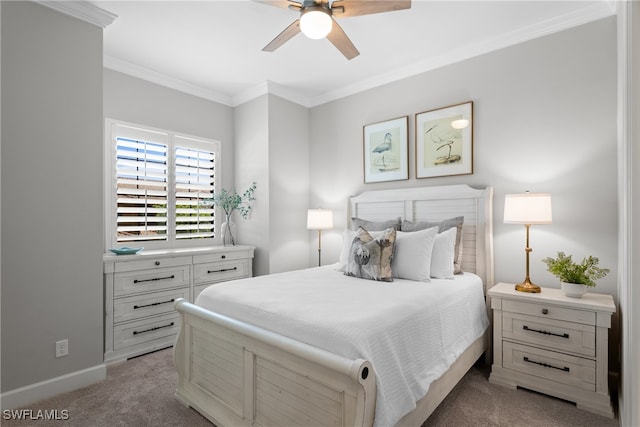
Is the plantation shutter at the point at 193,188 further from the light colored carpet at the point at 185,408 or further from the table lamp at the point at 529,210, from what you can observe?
the table lamp at the point at 529,210

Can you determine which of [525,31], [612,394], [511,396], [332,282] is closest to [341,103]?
[525,31]

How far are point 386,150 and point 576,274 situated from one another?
205 centimetres

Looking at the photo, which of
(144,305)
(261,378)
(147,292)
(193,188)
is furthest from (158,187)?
(261,378)

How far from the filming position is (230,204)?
4105mm

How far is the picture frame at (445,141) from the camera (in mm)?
3070

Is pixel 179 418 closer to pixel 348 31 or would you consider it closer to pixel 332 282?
pixel 332 282

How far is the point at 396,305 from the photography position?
5.90 feet

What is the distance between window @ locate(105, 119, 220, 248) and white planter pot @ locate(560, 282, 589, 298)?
357 cm

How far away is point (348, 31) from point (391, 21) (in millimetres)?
368

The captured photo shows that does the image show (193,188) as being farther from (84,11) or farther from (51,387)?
(51,387)

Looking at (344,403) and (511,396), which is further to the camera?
(511,396)

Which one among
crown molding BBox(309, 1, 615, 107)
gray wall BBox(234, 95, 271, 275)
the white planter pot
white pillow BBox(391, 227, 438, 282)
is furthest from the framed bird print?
the white planter pot

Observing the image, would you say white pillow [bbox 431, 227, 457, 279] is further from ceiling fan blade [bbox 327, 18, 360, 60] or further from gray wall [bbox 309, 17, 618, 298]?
ceiling fan blade [bbox 327, 18, 360, 60]

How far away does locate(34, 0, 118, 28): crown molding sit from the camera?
230 centimetres
